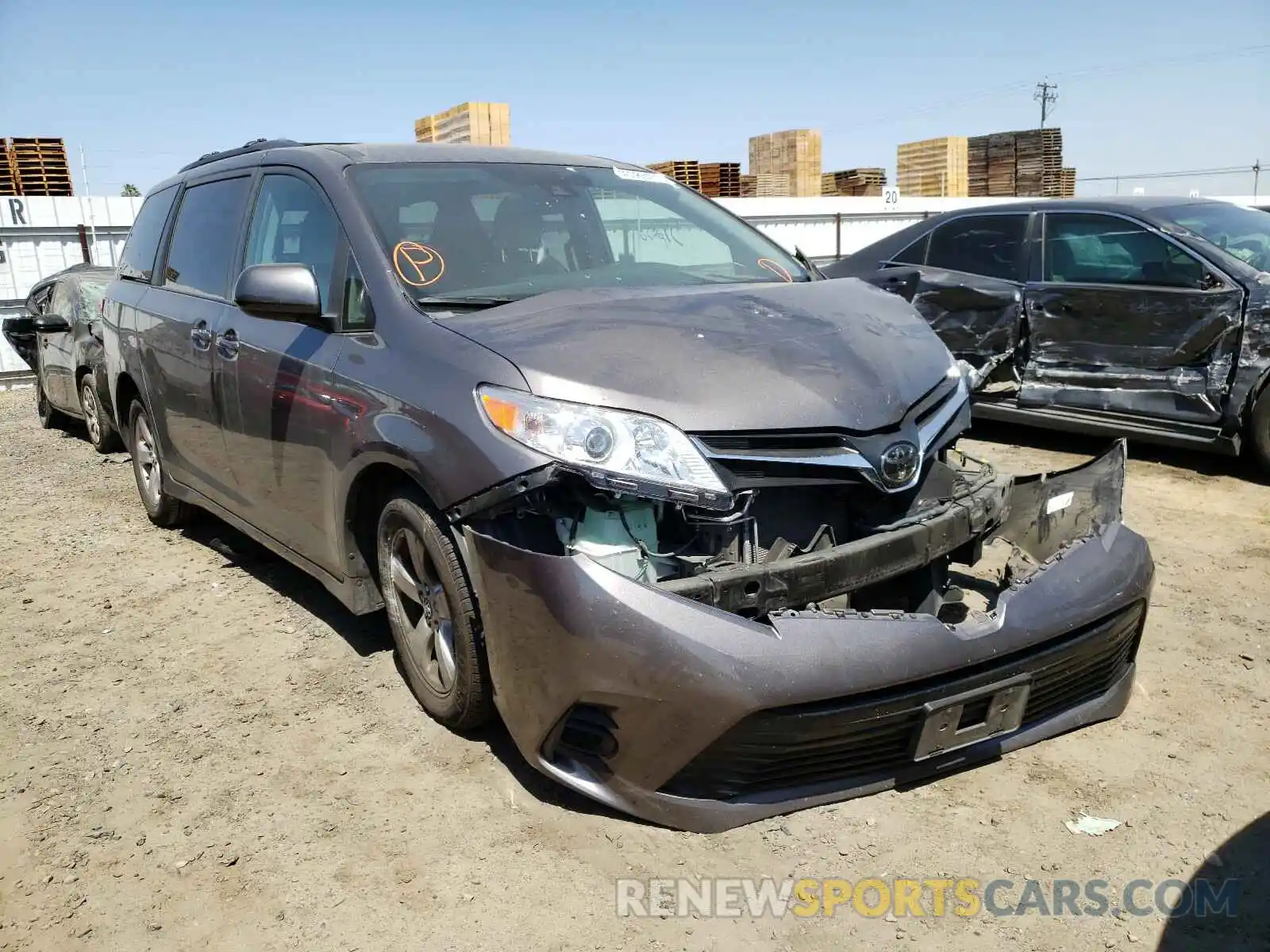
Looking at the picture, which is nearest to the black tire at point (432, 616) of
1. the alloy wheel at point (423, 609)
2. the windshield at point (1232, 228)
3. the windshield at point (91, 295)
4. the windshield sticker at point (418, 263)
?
the alloy wheel at point (423, 609)

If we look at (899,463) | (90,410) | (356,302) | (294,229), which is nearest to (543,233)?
(356,302)

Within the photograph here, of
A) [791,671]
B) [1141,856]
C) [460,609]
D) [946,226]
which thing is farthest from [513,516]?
[946,226]

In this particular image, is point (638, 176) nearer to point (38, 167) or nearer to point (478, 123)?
point (478, 123)

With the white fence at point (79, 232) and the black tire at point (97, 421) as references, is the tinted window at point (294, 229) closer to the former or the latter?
the black tire at point (97, 421)

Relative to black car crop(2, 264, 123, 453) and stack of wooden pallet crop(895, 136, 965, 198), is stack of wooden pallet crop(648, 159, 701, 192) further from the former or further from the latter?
black car crop(2, 264, 123, 453)

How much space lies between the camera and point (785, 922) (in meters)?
2.25

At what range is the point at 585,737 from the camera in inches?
97.7

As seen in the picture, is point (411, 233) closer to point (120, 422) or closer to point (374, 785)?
point (374, 785)

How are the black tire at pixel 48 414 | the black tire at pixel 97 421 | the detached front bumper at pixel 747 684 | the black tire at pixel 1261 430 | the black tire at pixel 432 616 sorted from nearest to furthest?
the detached front bumper at pixel 747 684
the black tire at pixel 432 616
the black tire at pixel 1261 430
the black tire at pixel 97 421
the black tire at pixel 48 414

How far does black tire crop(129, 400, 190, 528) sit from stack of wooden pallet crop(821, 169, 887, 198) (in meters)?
22.1

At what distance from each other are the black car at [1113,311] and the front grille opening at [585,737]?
14.3ft

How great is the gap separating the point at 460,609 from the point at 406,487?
0.46 meters

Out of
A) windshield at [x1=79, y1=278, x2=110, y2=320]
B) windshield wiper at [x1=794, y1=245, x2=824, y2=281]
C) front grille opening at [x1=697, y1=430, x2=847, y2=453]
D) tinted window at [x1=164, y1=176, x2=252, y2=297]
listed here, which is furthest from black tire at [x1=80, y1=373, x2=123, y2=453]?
front grille opening at [x1=697, y1=430, x2=847, y2=453]

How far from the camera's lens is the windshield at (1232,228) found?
5.79 m
